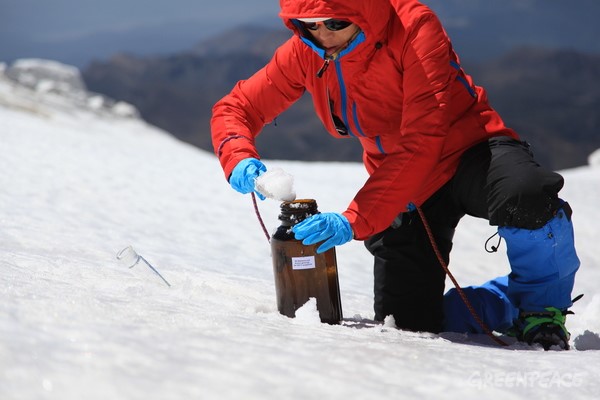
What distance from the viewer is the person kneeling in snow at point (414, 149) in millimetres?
1931

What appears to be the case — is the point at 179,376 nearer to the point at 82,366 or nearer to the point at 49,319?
the point at 82,366

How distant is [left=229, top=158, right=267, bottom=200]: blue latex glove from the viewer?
2.05m

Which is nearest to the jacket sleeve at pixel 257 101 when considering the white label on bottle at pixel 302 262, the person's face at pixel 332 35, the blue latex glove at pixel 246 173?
the blue latex glove at pixel 246 173

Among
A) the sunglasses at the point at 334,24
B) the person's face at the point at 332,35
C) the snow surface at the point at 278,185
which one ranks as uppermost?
the sunglasses at the point at 334,24

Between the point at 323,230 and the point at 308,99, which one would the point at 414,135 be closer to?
the point at 323,230

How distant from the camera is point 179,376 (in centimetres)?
119

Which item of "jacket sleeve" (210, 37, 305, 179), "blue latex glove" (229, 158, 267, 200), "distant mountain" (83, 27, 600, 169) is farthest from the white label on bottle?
"distant mountain" (83, 27, 600, 169)

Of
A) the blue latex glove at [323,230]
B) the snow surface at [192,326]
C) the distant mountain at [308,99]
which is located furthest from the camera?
the distant mountain at [308,99]

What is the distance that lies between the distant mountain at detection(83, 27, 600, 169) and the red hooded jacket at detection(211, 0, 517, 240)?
18.1m

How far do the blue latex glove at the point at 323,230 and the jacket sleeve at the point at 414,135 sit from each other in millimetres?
74

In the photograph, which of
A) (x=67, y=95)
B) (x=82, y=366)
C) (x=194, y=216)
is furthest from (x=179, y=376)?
(x=67, y=95)

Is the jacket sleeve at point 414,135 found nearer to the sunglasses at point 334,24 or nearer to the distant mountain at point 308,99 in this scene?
the sunglasses at point 334,24

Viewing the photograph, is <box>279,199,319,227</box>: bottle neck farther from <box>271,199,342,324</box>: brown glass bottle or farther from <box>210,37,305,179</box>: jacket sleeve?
<box>210,37,305,179</box>: jacket sleeve

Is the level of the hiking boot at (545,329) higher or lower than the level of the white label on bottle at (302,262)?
lower
